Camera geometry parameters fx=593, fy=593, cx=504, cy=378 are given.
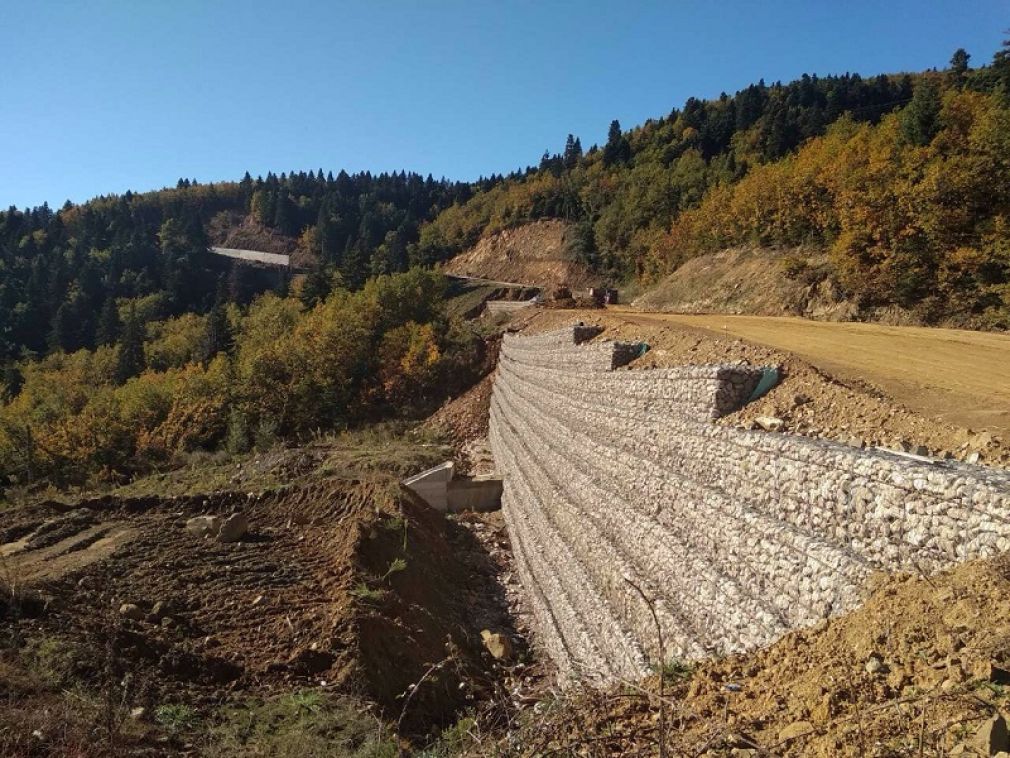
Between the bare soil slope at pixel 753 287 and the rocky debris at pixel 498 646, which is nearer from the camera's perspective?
the rocky debris at pixel 498 646

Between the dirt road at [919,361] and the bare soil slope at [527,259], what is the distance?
4519 centimetres

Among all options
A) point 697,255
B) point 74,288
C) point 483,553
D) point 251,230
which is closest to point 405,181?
point 251,230

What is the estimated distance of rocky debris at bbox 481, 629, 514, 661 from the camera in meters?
12.2

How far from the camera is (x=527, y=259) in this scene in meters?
72.9

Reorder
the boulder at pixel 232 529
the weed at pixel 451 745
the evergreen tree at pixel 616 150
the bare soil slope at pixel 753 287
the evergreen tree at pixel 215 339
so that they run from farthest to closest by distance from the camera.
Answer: the evergreen tree at pixel 616 150 → the evergreen tree at pixel 215 339 → the bare soil slope at pixel 753 287 → the boulder at pixel 232 529 → the weed at pixel 451 745

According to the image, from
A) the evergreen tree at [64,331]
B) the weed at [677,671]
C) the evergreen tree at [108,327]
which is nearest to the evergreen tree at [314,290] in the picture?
the evergreen tree at [108,327]

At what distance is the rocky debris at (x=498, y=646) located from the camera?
1219 centimetres

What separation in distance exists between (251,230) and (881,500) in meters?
133

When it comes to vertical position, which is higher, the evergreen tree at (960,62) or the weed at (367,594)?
the evergreen tree at (960,62)

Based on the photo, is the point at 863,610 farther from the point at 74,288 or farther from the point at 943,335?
the point at 74,288

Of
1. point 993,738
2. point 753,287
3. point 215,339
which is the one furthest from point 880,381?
point 215,339

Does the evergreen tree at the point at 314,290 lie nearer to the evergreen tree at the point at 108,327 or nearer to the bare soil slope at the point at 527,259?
the bare soil slope at the point at 527,259

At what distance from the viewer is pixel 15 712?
632cm

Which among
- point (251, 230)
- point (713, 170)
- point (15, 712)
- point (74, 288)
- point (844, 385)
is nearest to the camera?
point (15, 712)
